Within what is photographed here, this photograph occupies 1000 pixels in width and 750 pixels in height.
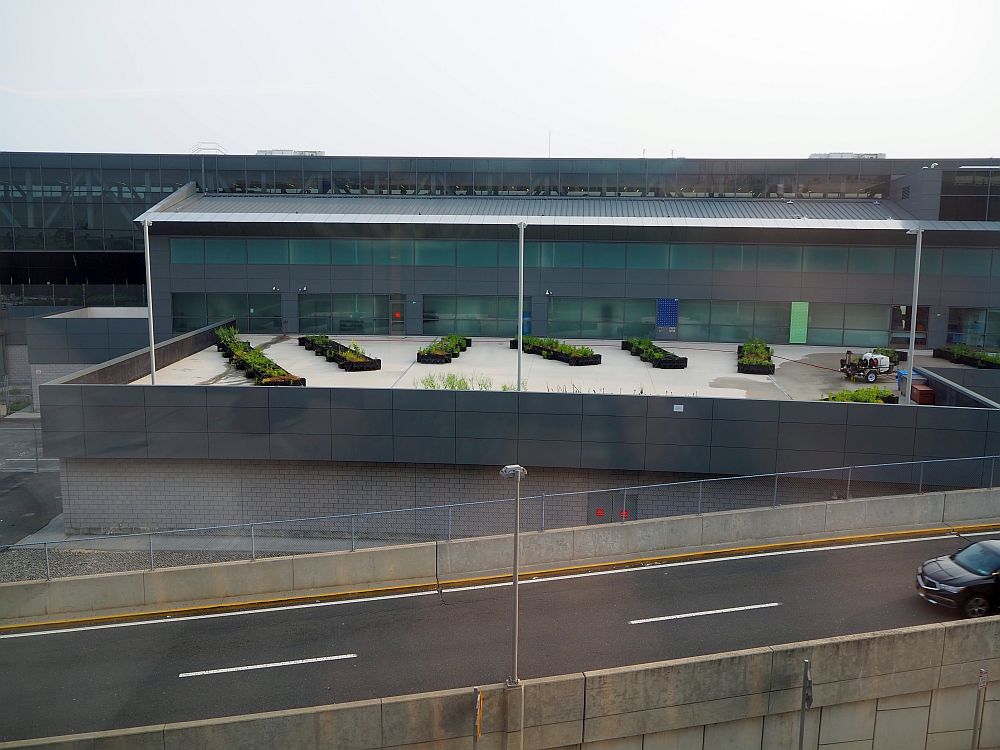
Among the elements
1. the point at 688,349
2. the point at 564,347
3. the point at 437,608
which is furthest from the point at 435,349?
the point at 437,608

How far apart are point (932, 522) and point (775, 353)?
69.3 ft

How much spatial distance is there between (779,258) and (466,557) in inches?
1277

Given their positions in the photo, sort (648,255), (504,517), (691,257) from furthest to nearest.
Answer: (648,255)
(691,257)
(504,517)

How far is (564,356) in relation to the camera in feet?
128

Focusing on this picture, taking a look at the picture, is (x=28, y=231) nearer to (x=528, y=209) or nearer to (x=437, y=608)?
(x=528, y=209)

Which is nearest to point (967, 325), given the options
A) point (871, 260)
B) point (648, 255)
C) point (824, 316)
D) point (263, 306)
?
point (871, 260)

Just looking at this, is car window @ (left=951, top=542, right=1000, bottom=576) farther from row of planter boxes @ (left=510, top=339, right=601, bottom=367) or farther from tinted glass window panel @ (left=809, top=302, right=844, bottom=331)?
tinted glass window panel @ (left=809, top=302, right=844, bottom=331)

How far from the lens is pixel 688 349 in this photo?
4494 centimetres

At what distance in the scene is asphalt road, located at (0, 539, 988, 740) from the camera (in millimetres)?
15625

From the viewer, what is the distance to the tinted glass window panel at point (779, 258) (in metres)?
46.5

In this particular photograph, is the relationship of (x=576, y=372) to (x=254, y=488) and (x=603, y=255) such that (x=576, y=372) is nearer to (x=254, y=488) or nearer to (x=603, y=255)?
(x=603, y=255)

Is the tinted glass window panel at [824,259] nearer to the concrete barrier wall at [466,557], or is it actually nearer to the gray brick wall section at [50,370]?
the concrete barrier wall at [466,557]

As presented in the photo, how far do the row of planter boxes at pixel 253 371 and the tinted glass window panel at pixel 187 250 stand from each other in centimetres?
760

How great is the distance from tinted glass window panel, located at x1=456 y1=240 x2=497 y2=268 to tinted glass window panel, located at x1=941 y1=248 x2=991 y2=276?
25.0 m
